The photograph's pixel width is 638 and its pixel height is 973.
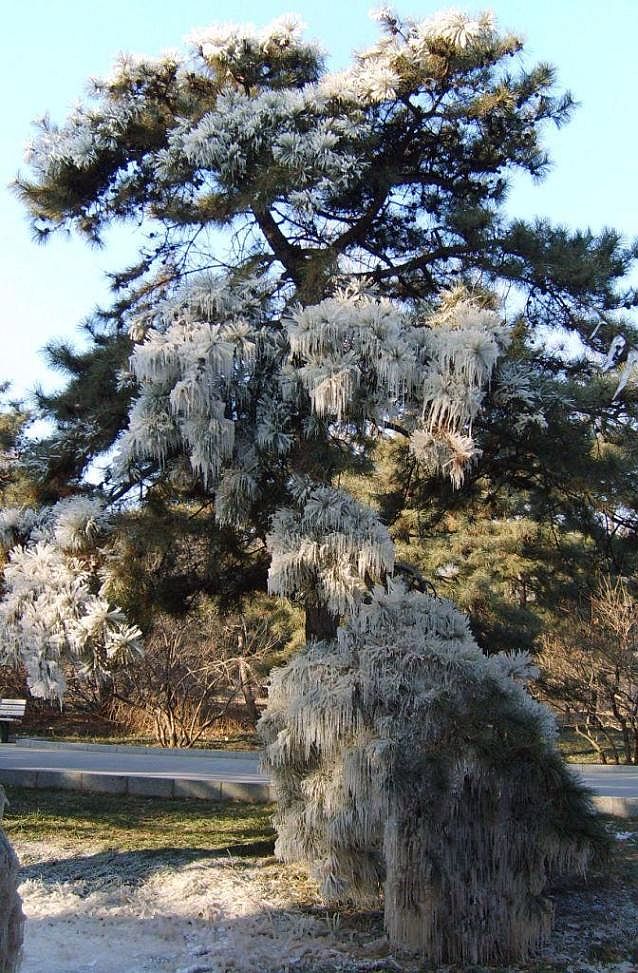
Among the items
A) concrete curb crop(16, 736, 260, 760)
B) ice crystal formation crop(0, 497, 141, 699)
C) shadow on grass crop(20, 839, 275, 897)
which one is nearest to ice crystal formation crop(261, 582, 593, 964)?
shadow on grass crop(20, 839, 275, 897)

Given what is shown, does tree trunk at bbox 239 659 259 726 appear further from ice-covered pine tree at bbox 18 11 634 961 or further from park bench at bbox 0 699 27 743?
ice-covered pine tree at bbox 18 11 634 961

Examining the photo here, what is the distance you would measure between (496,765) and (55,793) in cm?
638

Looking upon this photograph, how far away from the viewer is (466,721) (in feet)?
14.5

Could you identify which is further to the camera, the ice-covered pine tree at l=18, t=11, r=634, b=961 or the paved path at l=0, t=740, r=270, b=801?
the paved path at l=0, t=740, r=270, b=801

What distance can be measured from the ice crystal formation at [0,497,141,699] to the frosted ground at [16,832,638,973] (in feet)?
3.71

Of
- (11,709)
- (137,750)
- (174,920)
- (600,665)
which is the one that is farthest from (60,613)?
(11,709)

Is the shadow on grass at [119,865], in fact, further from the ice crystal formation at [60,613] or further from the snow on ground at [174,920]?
the ice crystal formation at [60,613]

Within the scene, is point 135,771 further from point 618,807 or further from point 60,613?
point 60,613

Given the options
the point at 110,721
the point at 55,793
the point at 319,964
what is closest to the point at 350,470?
the point at 319,964

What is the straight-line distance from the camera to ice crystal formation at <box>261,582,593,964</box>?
417 centimetres

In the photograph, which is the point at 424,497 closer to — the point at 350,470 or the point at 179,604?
the point at 350,470

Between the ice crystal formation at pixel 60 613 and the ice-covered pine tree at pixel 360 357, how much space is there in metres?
0.67

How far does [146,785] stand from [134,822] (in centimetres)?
169

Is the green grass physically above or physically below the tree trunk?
below
